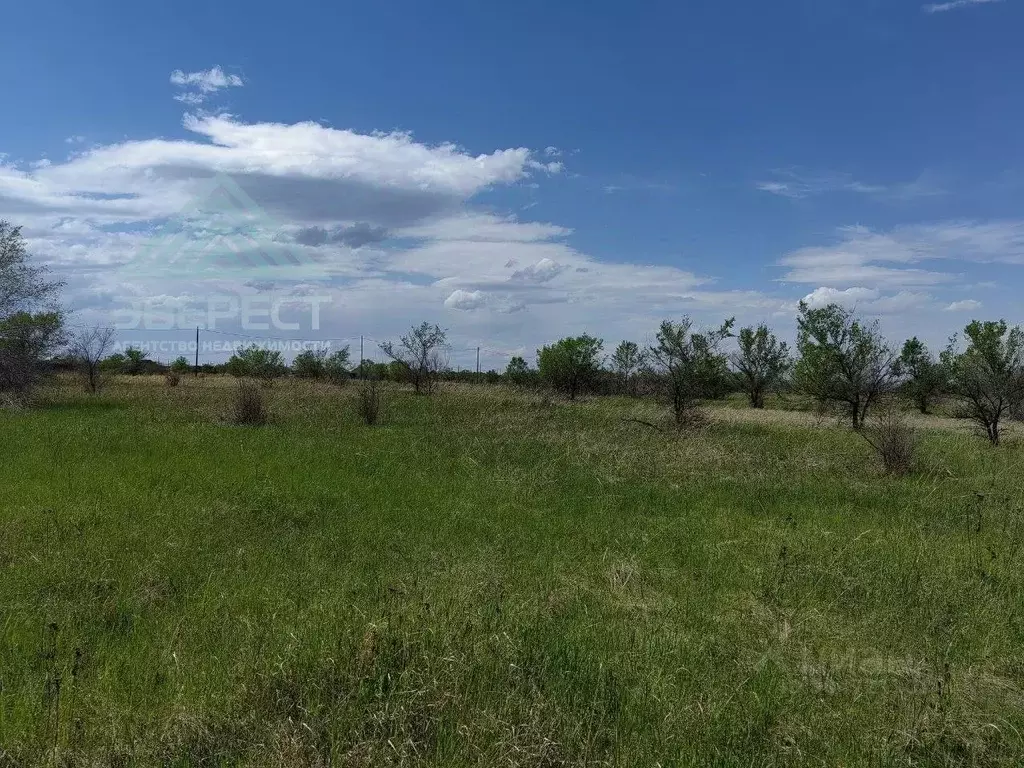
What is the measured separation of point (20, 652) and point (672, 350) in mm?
18221

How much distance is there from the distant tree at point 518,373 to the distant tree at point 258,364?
51.2 feet

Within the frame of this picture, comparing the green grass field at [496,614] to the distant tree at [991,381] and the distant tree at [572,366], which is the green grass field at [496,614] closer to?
the distant tree at [991,381]

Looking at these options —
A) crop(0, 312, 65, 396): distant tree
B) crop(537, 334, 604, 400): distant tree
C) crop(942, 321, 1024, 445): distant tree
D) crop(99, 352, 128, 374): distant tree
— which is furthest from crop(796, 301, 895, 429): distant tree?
crop(99, 352, 128, 374): distant tree

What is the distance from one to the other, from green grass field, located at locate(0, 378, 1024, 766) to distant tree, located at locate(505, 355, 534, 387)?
31603 millimetres

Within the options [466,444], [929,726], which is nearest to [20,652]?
[929,726]

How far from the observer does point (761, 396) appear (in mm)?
38750

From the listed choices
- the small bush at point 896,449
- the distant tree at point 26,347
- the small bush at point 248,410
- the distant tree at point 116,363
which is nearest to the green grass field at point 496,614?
the small bush at point 896,449

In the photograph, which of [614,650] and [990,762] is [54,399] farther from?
[990,762]

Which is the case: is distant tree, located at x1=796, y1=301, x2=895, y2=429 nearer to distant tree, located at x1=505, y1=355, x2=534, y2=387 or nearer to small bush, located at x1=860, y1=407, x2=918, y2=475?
small bush, located at x1=860, y1=407, x2=918, y2=475

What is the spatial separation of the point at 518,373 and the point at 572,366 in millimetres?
9827

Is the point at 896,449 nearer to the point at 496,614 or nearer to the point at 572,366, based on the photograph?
the point at 496,614

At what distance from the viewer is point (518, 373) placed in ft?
146

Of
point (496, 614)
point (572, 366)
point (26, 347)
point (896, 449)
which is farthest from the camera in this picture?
point (572, 366)

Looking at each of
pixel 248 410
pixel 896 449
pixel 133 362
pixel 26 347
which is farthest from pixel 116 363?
pixel 896 449
